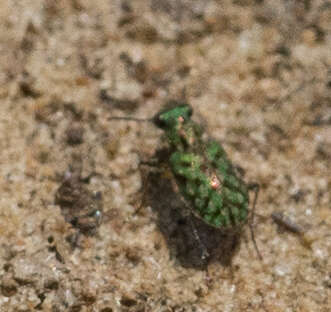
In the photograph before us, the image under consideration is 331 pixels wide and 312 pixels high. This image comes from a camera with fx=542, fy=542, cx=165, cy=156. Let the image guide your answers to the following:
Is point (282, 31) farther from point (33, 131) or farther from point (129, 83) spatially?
point (33, 131)

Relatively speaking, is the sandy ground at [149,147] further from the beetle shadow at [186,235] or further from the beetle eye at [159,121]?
the beetle eye at [159,121]

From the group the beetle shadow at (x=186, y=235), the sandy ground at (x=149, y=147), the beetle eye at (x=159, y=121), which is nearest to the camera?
the sandy ground at (x=149, y=147)

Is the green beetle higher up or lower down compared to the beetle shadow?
higher up

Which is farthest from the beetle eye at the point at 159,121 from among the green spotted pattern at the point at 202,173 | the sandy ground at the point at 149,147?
the sandy ground at the point at 149,147

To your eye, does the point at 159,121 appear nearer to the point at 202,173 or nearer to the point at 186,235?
the point at 202,173

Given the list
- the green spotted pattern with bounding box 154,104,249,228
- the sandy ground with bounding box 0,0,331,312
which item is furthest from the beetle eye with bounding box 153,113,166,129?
the sandy ground with bounding box 0,0,331,312

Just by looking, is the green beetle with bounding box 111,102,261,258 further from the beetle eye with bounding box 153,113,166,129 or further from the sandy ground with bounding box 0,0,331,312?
the sandy ground with bounding box 0,0,331,312
